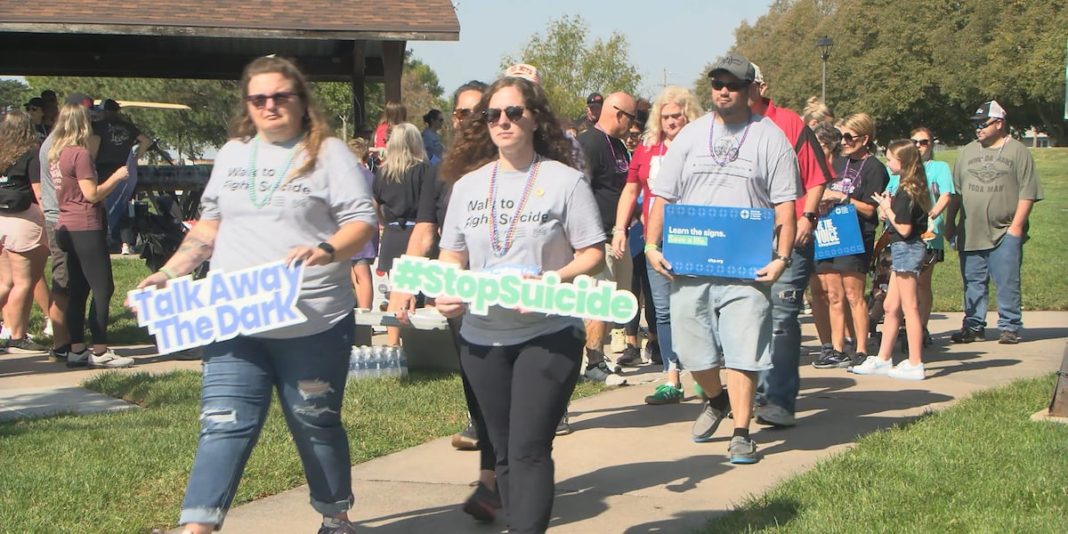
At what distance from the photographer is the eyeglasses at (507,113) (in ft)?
14.1

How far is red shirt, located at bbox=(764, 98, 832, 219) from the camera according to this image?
6445 millimetres

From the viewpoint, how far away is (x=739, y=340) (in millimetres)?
5754

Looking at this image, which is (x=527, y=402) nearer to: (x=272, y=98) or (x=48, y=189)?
(x=272, y=98)

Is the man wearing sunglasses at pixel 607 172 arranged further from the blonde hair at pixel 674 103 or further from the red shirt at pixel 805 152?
the red shirt at pixel 805 152

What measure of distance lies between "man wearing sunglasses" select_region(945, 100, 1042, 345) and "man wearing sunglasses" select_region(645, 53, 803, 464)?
16.7 feet

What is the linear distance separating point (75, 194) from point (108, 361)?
1337 millimetres

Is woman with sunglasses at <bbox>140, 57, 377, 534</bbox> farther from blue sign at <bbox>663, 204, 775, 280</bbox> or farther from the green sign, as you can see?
blue sign at <bbox>663, 204, 775, 280</bbox>

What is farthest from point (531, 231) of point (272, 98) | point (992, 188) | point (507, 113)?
point (992, 188)

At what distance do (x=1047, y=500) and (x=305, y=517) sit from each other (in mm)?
3096

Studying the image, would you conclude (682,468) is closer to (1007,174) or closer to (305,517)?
(305,517)

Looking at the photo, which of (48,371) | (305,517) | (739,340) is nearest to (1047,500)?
(739,340)

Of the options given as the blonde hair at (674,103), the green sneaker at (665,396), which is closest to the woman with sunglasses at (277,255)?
the green sneaker at (665,396)

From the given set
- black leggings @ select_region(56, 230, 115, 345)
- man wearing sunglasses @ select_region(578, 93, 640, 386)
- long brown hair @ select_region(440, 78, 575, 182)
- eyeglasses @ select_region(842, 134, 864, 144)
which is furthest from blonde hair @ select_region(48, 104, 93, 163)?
eyeglasses @ select_region(842, 134, 864, 144)

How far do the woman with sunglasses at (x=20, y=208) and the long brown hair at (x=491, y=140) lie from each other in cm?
582
